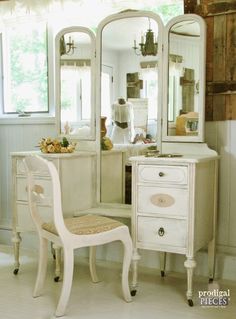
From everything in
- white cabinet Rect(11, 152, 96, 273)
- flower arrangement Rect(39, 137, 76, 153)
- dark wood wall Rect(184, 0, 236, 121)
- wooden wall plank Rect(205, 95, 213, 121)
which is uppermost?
dark wood wall Rect(184, 0, 236, 121)

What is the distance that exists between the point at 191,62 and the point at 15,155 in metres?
1.32

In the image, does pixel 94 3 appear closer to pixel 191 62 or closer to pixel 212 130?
pixel 191 62

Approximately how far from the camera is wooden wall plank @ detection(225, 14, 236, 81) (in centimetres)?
286

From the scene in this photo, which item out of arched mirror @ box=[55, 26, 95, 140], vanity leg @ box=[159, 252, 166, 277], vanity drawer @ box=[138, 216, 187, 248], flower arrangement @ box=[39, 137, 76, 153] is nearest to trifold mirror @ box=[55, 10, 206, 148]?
arched mirror @ box=[55, 26, 95, 140]

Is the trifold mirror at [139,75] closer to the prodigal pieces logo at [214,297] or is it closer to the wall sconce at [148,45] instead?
the wall sconce at [148,45]

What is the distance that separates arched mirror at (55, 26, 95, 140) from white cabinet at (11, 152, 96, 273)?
0.85 feet

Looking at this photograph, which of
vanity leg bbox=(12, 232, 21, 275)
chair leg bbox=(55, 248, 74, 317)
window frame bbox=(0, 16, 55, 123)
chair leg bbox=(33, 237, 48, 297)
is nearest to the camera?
chair leg bbox=(55, 248, 74, 317)

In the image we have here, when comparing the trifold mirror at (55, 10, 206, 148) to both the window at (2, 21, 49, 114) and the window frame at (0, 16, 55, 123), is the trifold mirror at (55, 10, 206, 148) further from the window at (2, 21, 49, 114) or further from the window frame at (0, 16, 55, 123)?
the window at (2, 21, 49, 114)

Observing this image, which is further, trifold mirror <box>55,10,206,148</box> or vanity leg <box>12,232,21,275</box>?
vanity leg <box>12,232,21,275</box>

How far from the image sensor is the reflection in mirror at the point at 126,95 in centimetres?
302

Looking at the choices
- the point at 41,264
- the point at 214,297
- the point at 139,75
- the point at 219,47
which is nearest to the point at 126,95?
the point at 139,75

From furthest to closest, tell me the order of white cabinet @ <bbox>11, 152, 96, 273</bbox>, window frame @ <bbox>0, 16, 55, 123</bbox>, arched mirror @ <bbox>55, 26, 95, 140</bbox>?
window frame @ <bbox>0, 16, 55, 123</bbox> < arched mirror @ <bbox>55, 26, 95, 140</bbox> < white cabinet @ <bbox>11, 152, 96, 273</bbox>

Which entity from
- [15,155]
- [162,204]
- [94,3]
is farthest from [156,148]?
[94,3]

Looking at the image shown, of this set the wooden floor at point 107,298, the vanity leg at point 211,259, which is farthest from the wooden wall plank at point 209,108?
the wooden floor at point 107,298
